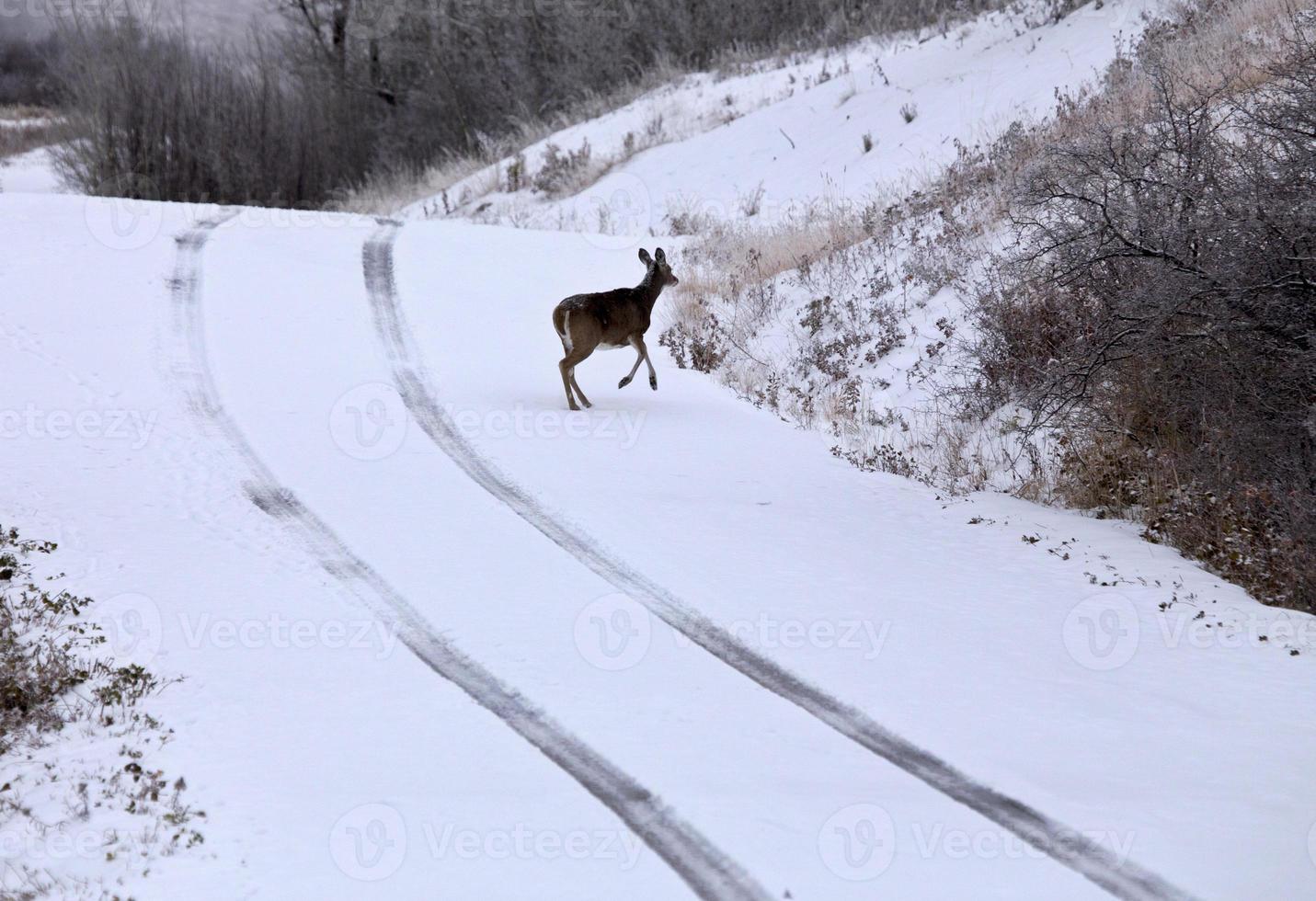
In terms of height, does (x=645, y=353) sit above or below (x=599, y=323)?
below

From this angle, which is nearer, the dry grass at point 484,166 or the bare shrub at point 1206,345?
the bare shrub at point 1206,345

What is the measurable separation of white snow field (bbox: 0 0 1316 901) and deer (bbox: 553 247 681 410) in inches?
23.8

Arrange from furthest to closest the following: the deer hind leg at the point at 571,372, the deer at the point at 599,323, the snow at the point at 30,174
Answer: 1. the snow at the point at 30,174
2. the deer hind leg at the point at 571,372
3. the deer at the point at 599,323

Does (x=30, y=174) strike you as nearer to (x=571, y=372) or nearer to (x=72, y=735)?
(x=571, y=372)

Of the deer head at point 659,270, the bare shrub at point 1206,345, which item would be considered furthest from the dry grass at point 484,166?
the bare shrub at point 1206,345

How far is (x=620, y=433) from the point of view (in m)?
11.1

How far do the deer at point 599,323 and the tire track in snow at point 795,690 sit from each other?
58.4 inches

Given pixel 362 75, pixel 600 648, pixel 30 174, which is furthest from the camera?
pixel 362 75

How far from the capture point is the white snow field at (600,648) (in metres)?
4.81

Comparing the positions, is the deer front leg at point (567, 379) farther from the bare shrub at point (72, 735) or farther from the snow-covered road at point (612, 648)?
the bare shrub at point (72, 735)

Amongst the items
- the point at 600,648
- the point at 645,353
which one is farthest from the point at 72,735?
the point at 645,353

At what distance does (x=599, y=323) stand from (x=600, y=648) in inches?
207

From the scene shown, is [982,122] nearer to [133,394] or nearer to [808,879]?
[133,394]

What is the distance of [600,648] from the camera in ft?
22.0
